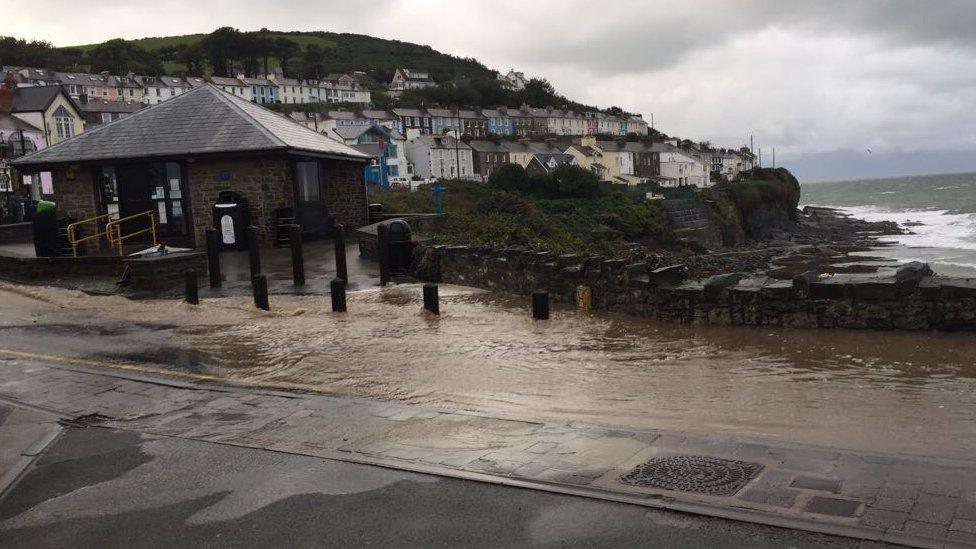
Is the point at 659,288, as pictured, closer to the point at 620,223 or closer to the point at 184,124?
the point at 184,124

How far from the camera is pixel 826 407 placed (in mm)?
7363

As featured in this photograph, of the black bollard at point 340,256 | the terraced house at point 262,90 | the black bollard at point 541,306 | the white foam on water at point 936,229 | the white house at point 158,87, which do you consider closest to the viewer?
the black bollard at point 541,306

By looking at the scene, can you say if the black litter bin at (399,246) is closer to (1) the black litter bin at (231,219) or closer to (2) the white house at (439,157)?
(1) the black litter bin at (231,219)

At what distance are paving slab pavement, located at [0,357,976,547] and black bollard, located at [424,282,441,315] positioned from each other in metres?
4.79

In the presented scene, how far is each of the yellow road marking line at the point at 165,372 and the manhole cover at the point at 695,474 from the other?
13.2 ft

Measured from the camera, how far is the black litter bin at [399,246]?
56.6ft

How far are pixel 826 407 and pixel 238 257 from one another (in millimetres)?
16296

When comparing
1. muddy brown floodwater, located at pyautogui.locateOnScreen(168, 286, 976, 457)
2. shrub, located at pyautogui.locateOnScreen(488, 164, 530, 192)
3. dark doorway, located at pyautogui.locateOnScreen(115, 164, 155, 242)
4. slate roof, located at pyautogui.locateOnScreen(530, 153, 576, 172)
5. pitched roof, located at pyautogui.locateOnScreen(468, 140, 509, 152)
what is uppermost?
pitched roof, located at pyautogui.locateOnScreen(468, 140, 509, 152)

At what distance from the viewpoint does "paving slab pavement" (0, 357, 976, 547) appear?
187 inches

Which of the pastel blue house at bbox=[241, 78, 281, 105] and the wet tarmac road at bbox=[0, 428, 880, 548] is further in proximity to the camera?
the pastel blue house at bbox=[241, 78, 281, 105]

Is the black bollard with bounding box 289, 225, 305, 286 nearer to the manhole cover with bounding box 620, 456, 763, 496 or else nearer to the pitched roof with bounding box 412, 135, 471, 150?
the manhole cover with bounding box 620, 456, 763, 496

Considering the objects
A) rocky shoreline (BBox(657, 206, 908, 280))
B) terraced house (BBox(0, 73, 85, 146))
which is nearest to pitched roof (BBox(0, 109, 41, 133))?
terraced house (BBox(0, 73, 85, 146))

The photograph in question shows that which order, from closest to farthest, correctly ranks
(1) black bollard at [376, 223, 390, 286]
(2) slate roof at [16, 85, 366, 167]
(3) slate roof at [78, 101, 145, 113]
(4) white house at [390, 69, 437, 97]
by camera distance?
(1) black bollard at [376, 223, 390, 286], (2) slate roof at [16, 85, 366, 167], (3) slate roof at [78, 101, 145, 113], (4) white house at [390, 69, 437, 97]

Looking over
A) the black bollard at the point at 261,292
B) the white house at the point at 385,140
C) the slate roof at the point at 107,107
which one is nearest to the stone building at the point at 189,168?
the black bollard at the point at 261,292
